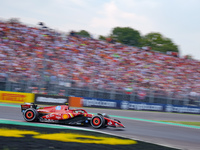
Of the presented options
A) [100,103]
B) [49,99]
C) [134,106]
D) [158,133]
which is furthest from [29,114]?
[134,106]

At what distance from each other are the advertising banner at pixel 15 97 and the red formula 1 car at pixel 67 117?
24.1ft

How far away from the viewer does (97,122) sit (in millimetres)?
9586

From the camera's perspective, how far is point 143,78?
22266 mm

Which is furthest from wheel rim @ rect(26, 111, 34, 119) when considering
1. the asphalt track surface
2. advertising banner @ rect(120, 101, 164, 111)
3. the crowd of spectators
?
advertising banner @ rect(120, 101, 164, 111)

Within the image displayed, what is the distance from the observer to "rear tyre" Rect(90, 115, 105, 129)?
375 inches

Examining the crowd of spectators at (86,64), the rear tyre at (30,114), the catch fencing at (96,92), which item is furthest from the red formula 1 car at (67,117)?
the crowd of spectators at (86,64)

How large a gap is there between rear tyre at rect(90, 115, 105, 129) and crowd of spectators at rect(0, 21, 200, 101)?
871 centimetres

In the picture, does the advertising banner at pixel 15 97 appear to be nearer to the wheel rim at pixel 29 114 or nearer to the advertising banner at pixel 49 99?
the advertising banner at pixel 49 99

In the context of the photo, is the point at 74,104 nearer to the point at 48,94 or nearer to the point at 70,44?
the point at 48,94

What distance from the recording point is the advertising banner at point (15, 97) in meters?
16.5

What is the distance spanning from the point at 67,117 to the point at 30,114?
1.41 m

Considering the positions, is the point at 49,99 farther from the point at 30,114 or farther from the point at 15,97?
the point at 30,114

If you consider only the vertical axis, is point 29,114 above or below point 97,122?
above

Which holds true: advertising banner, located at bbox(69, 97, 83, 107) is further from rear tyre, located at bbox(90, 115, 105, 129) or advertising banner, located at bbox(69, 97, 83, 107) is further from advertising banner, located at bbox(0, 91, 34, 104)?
rear tyre, located at bbox(90, 115, 105, 129)
